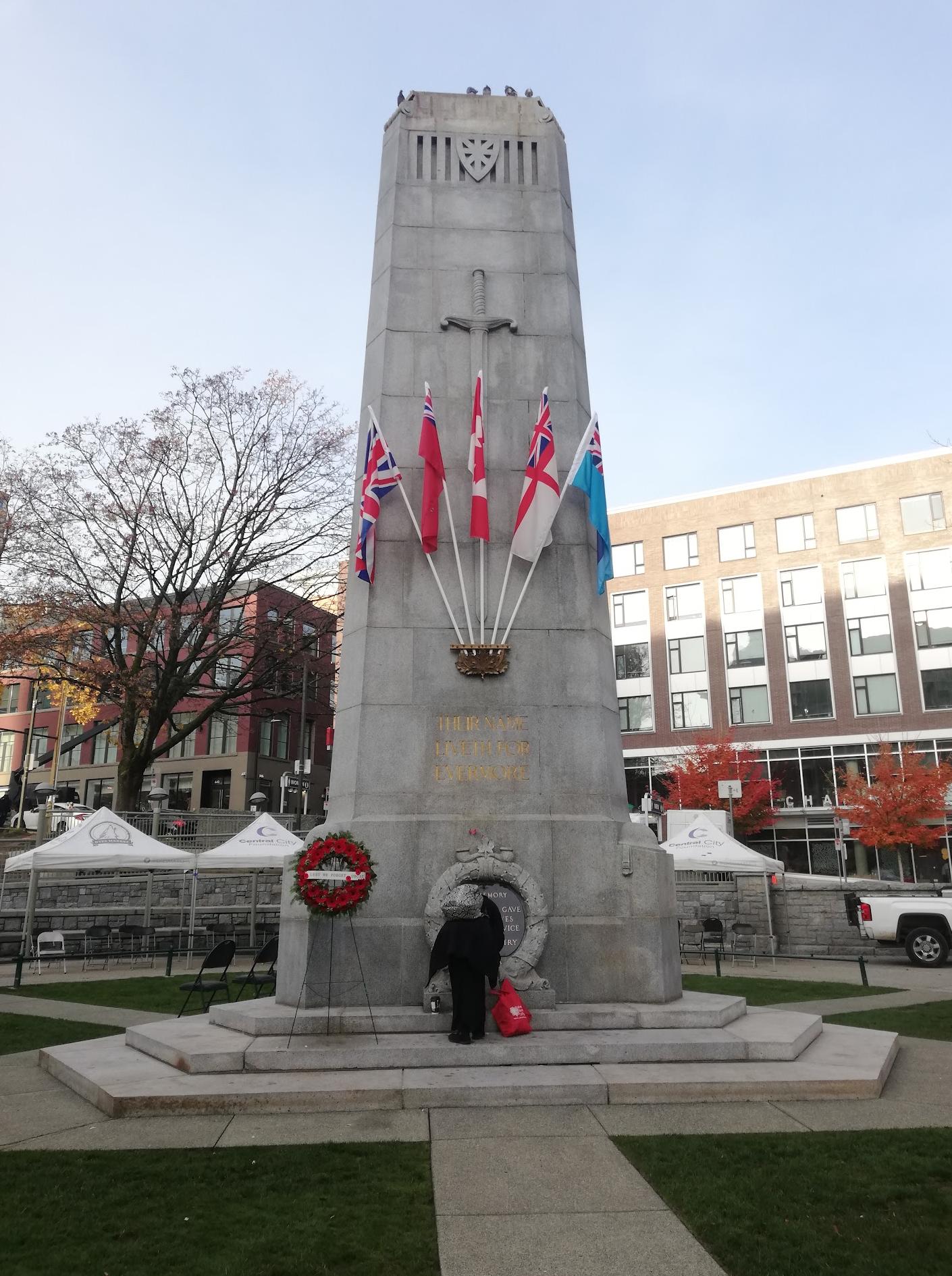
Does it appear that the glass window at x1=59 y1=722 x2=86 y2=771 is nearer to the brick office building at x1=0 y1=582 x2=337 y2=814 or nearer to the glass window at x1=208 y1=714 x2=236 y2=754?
the brick office building at x1=0 y1=582 x2=337 y2=814

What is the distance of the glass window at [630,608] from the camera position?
5750 centimetres

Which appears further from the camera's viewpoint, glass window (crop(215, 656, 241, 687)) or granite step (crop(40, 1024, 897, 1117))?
glass window (crop(215, 656, 241, 687))

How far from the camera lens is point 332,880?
32.4 feet

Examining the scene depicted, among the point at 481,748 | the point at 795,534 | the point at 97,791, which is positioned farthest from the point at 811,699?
the point at 481,748

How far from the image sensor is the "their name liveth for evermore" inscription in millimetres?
11508

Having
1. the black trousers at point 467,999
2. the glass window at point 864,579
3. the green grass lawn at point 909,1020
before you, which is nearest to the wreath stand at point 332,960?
the black trousers at point 467,999

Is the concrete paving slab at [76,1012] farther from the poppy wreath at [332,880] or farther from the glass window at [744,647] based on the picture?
the glass window at [744,647]

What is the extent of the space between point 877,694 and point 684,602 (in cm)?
1186

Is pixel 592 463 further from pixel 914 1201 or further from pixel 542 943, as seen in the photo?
pixel 914 1201

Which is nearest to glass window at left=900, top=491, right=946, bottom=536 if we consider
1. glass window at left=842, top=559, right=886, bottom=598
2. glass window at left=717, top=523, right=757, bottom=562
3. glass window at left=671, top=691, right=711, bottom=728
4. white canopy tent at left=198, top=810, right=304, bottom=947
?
glass window at left=842, top=559, right=886, bottom=598

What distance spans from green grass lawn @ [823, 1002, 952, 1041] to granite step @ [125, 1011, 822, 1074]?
296cm

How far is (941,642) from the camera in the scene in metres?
49.3

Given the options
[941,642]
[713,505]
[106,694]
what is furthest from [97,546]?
[941,642]

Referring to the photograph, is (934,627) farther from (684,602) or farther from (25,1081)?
(25,1081)
